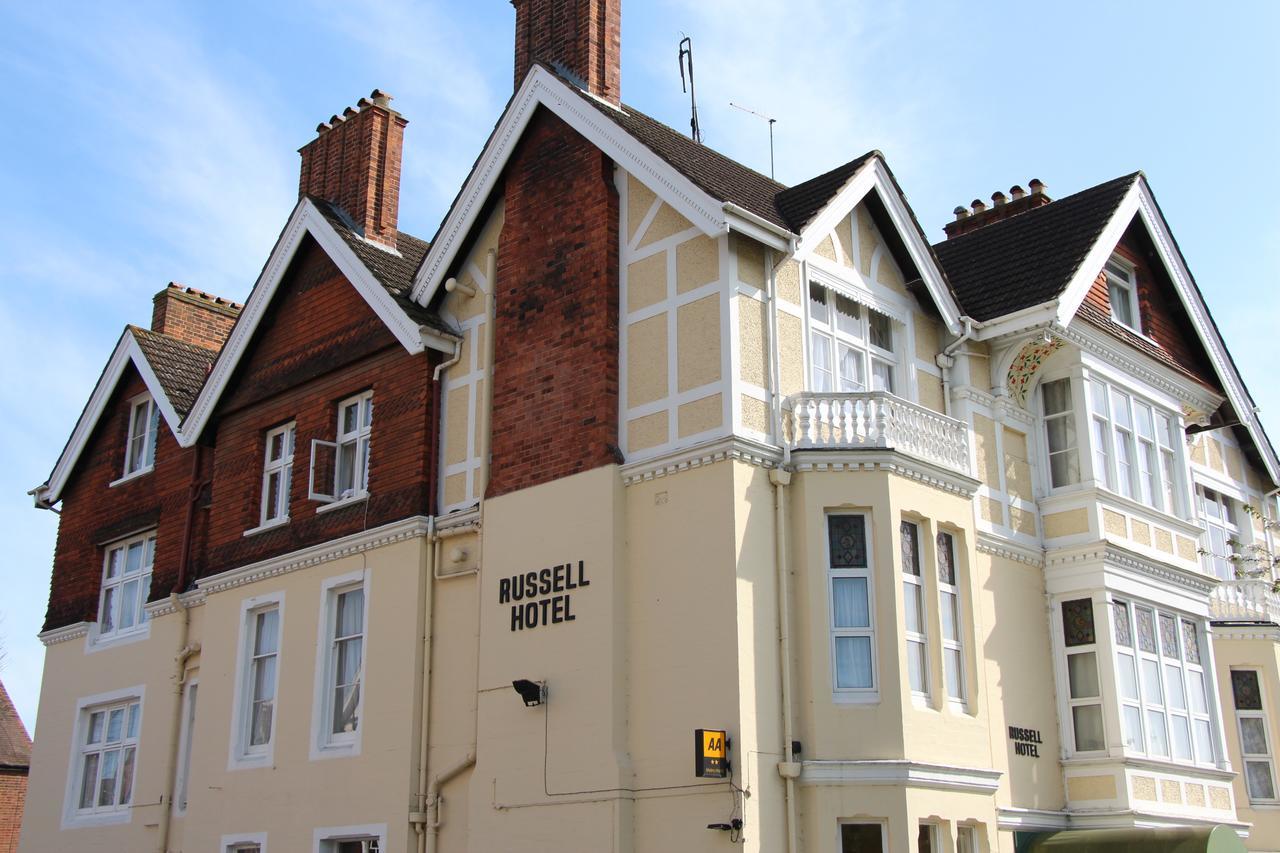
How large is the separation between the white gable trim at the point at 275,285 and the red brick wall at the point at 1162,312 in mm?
11678

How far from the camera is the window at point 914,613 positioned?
613 inches

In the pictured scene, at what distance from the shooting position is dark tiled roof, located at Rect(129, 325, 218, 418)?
2402cm

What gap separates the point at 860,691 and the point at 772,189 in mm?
7508

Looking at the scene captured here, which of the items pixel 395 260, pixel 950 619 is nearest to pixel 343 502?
pixel 395 260

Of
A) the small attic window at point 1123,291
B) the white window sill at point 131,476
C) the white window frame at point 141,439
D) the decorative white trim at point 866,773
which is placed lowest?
the decorative white trim at point 866,773

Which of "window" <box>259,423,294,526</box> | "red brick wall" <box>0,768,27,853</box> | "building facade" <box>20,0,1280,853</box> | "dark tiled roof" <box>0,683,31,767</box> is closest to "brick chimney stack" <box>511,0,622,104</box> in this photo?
"building facade" <box>20,0,1280,853</box>

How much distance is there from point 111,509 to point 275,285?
612cm

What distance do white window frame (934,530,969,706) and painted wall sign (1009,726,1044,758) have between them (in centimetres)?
163

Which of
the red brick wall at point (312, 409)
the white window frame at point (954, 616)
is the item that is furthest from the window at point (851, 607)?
the red brick wall at point (312, 409)

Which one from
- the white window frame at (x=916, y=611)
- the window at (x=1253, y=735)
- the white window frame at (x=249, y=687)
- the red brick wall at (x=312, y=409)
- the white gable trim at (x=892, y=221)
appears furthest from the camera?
the window at (x=1253, y=735)

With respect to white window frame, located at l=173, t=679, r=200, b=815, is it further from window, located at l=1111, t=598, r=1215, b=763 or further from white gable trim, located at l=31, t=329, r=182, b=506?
window, located at l=1111, t=598, r=1215, b=763

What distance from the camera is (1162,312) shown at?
878 inches

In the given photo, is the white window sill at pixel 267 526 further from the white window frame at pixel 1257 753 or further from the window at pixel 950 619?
the white window frame at pixel 1257 753

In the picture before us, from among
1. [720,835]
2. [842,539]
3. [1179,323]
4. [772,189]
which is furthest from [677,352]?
[1179,323]
